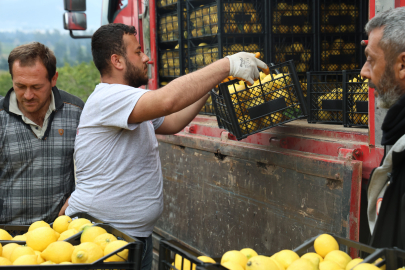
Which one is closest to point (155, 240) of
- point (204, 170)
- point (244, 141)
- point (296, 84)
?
point (204, 170)

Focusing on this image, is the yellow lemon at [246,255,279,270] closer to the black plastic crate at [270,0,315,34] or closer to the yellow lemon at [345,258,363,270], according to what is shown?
the yellow lemon at [345,258,363,270]

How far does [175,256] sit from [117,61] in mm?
1570

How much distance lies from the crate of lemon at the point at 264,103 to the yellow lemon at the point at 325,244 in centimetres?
113

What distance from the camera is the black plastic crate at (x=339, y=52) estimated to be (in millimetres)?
4316

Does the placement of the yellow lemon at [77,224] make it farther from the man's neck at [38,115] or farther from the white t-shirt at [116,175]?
the man's neck at [38,115]

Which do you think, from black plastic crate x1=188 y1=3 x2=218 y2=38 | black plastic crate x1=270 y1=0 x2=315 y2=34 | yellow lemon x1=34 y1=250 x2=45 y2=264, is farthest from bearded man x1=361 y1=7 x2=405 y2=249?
black plastic crate x1=188 y1=3 x2=218 y2=38

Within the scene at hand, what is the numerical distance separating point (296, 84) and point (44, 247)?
1.75 metres

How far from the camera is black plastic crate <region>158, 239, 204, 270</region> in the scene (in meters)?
1.43

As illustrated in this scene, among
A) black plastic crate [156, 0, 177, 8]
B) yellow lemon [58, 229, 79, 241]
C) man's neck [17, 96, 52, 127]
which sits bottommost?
yellow lemon [58, 229, 79, 241]

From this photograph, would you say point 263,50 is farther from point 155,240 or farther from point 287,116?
point 155,240

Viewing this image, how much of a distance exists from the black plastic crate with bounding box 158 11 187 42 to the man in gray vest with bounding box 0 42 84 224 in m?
2.26

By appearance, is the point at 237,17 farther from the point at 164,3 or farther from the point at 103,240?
the point at 103,240

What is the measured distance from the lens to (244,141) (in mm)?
3590

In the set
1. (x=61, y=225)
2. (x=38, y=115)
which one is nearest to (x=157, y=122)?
(x=38, y=115)
